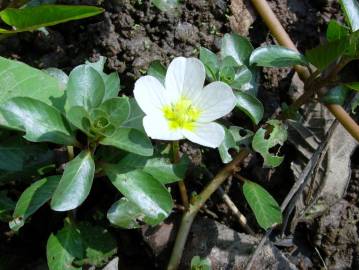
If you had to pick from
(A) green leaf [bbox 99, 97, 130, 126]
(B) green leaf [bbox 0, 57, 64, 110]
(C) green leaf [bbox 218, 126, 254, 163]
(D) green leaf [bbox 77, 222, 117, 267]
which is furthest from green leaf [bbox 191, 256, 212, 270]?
(B) green leaf [bbox 0, 57, 64, 110]

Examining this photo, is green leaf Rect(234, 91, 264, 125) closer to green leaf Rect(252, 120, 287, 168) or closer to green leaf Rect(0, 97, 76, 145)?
green leaf Rect(252, 120, 287, 168)

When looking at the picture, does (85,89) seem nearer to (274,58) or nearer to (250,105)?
(250,105)

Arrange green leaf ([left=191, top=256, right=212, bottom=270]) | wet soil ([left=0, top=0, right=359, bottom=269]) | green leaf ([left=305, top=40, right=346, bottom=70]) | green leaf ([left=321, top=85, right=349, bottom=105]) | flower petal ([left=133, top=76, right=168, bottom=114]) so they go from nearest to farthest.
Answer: flower petal ([left=133, top=76, right=168, bottom=114]) → green leaf ([left=305, top=40, right=346, bottom=70]) → green leaf ([left=191, top=256, right=212, bottom=270]) → green leaf ([left=321, top=85, right=349, bottom=105]) → wet soil ([left=0, top=0, right=359, bottom=269])

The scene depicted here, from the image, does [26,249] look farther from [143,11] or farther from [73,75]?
[143,11]

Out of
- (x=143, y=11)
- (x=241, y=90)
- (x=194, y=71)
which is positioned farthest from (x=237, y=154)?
(x=143, y=11)

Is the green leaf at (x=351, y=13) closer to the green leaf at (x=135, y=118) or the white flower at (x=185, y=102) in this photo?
the white flower at (x=185, y=102)

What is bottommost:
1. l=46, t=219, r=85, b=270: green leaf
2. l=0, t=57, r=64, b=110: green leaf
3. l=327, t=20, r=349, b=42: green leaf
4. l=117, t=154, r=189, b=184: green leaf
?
l=46, t=219, r=85, b=270: green leaf
